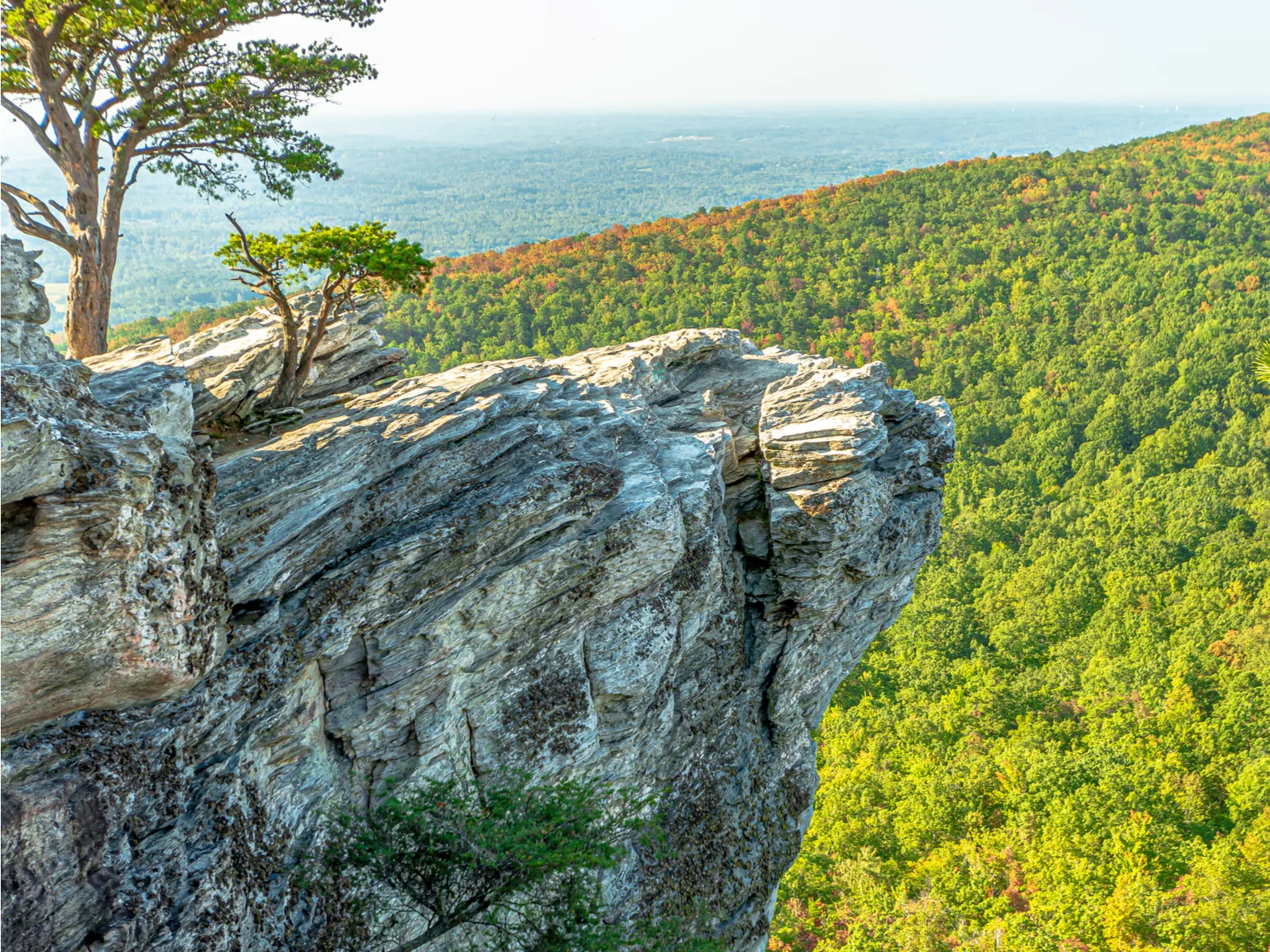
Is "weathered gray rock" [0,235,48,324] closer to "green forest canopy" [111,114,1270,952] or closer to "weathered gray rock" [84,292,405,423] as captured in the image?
"weathered gray rock" [84,292,405,423]

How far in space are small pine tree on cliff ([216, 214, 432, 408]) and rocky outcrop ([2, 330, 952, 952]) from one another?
78.0 inches

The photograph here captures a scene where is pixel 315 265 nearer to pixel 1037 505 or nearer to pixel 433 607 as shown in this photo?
pixel 433 607

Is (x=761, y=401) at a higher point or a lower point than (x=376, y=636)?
higher

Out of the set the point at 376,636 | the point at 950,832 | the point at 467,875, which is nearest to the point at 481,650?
the point at 376,636

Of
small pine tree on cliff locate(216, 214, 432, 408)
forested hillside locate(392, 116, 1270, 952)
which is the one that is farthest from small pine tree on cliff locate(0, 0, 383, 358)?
forested hillside locate(392, 116, 1270, 952)

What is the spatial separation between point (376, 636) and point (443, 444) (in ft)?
13.0

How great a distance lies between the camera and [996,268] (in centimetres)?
8225

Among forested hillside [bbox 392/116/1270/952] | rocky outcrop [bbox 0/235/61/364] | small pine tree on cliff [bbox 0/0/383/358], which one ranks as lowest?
forested hillside [bbox 392/116/1270/952]

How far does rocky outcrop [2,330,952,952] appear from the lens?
10.1m

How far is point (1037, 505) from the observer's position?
65875 millimetres

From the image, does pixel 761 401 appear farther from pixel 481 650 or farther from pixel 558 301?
pixel 558 301

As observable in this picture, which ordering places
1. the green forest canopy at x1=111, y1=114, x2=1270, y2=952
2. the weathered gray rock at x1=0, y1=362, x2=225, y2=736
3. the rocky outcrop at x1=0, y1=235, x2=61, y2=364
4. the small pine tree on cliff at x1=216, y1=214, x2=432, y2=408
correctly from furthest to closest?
the green forest canopy at x1=111, y1=114, x2=1270, y2=952 → the small pine tree on cliff at x1=216, y1=214, x2=432, y2=408 → the rocky outcrop at x1=0, y1=235, x2=61, y2=364 → the weathered gray rock at x1=0, y1=362, x2=225, y2=736

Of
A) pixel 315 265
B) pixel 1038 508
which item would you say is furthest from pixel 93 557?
pixel 1038 508

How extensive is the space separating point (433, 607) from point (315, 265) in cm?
725
